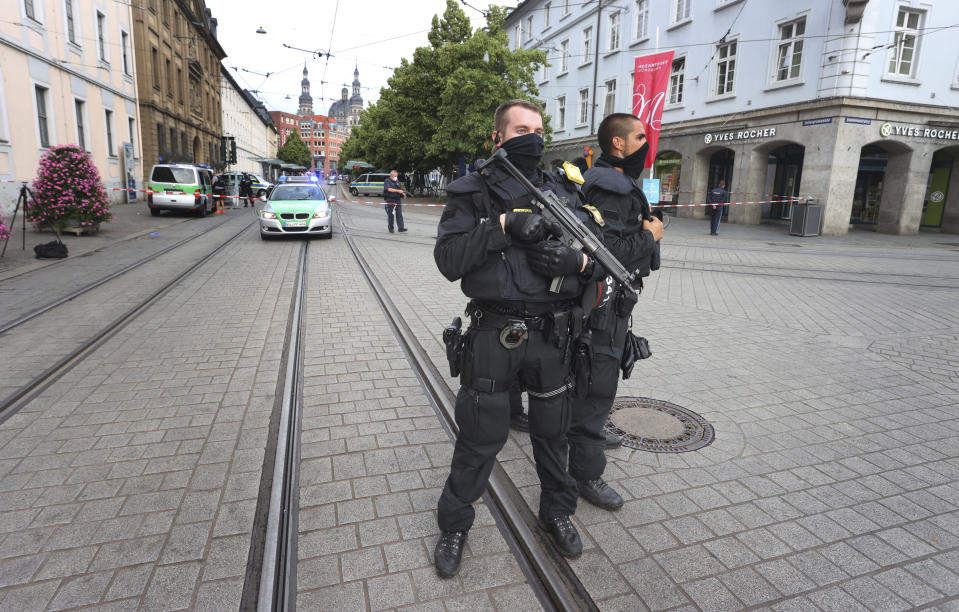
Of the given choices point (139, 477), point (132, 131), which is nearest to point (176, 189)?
point (132, 131)

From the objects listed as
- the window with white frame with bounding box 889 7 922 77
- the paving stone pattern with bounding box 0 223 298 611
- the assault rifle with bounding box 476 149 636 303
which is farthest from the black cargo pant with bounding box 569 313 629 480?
the window with white frame with bounding box 889 7 922 77

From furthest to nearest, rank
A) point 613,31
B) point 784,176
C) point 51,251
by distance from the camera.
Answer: point 613,31, point 784,176, point 51,251

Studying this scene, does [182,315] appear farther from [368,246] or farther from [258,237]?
[258,237]

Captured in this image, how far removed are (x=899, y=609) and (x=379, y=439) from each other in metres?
2.81

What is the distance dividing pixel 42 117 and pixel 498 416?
24.4 meters

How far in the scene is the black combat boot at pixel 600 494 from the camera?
3.03 metres

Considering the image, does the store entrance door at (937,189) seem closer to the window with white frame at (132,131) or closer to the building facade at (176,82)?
the window with white frame at (132,131)

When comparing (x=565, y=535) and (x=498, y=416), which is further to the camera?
(x=565, y=535)

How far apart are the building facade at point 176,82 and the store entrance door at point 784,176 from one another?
30.9 metres

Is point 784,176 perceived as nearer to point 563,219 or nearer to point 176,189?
point 176,189

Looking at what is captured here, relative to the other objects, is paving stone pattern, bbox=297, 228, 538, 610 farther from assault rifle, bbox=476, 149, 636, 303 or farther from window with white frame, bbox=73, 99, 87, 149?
window with white frame, bbox=73, 99, 87, 149

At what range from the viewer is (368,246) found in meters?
→ 14.0

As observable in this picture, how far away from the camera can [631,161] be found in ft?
10.3

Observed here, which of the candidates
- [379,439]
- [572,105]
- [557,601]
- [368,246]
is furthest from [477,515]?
[572,105]
